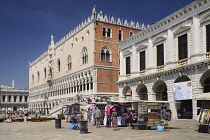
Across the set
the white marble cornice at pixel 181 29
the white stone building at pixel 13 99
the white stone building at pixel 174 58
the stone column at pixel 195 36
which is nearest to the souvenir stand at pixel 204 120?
the white stone building at pixel 174 58

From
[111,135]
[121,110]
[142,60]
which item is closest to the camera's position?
[111,135]

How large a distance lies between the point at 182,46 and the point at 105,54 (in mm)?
21217

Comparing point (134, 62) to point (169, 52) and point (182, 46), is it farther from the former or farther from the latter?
point (182, 46)

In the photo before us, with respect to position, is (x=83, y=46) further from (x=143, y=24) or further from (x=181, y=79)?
(x=181, y=79)

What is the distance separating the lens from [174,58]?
29016 millimetres

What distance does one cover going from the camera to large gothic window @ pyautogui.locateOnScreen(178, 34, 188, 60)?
27.7m

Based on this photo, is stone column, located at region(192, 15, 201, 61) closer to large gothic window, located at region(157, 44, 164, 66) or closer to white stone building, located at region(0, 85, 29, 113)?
large gothic window, located at region(157, 44, 164, 66)

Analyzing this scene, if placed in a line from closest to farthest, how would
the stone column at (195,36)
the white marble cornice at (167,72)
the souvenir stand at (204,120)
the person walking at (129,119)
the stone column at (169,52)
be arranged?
the souvenir stand at (204,120) → the person walking at (129,119) → the white marble cornice at (167,72) → the stone column at (195,36) → the stone column at (169,52)

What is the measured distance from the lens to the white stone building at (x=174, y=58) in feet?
82.8

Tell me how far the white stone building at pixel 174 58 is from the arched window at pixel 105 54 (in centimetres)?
927

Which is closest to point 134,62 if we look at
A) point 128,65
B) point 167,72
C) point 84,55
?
point 128,65

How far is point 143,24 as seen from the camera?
175ft

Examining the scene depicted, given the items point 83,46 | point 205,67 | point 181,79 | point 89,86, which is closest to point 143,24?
point 83,46

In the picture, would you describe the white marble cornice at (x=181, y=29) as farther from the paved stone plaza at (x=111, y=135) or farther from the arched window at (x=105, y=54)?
the arched window at (x=105, y=54)
